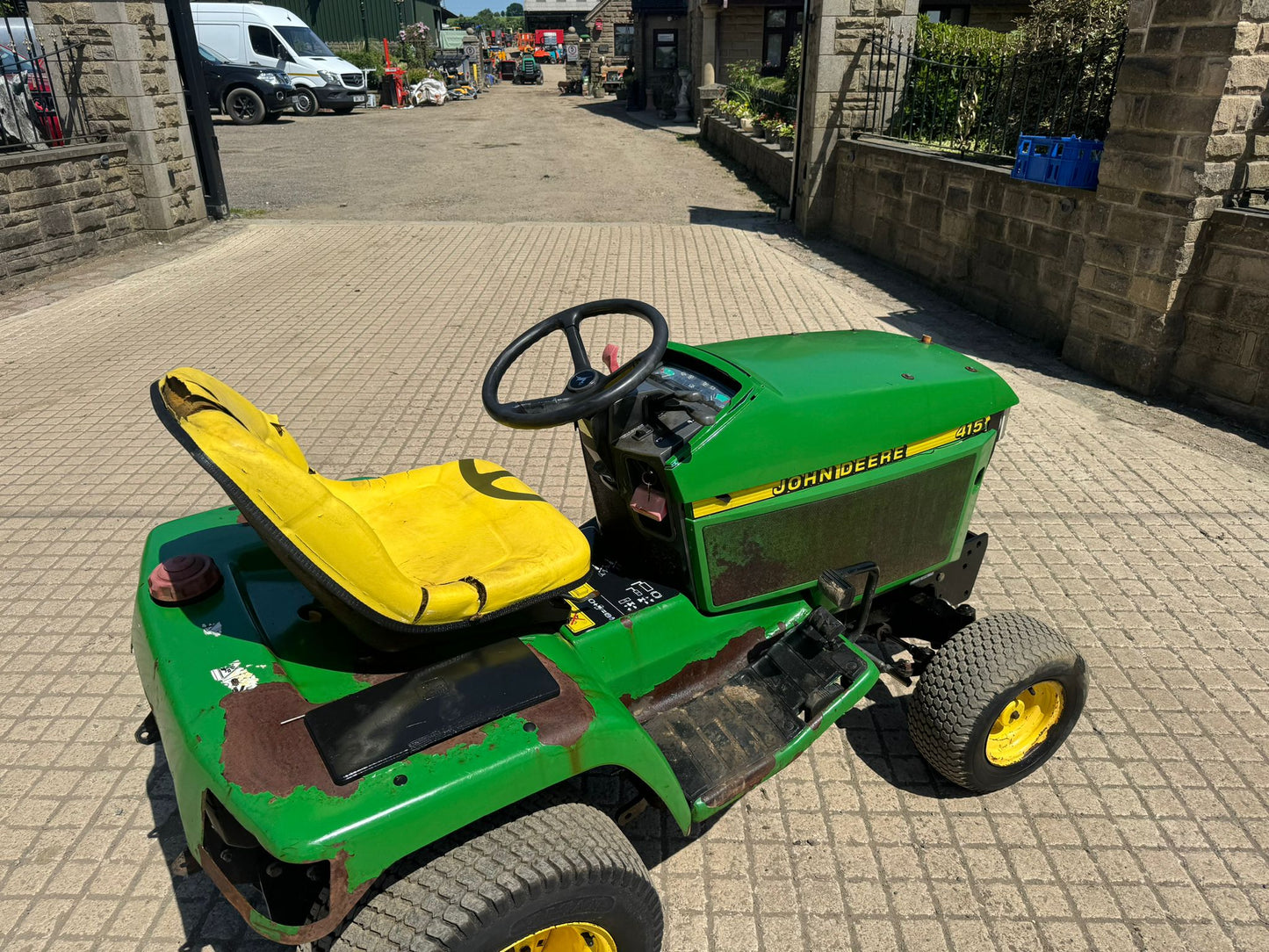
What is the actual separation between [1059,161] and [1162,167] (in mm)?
1141

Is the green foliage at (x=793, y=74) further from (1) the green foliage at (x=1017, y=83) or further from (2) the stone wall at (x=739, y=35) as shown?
(2) the stone wall at (x=739, y=35)

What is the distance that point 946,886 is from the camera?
259 centimetres

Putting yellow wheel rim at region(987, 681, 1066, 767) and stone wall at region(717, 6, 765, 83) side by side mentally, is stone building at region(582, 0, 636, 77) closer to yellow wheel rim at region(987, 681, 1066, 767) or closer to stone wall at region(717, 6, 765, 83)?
stone wall at region(717, 6, 765, 83)

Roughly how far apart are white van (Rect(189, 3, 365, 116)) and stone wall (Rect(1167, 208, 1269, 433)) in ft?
78.4

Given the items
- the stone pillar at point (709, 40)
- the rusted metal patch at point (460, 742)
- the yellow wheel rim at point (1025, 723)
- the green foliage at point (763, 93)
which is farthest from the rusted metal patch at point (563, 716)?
the stone pillar at point (709, 40)

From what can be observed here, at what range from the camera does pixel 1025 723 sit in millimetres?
2975

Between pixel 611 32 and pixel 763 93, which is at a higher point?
pixel 611 32

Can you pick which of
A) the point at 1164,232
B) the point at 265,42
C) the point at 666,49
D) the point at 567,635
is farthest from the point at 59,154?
the point at 666,49

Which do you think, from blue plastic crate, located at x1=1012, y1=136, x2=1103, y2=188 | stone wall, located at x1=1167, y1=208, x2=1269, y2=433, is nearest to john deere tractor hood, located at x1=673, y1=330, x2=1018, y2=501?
stone wall, located at x1=1167, y1=208, x2=1269, y2=433

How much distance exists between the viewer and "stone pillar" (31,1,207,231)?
31.5 ft

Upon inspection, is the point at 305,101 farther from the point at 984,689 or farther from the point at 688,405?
the point at 984,689

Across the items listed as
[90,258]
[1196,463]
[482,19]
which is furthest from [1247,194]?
[482,19]

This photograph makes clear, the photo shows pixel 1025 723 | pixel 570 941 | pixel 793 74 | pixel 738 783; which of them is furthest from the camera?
pixel 793 74

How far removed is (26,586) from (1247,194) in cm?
740
